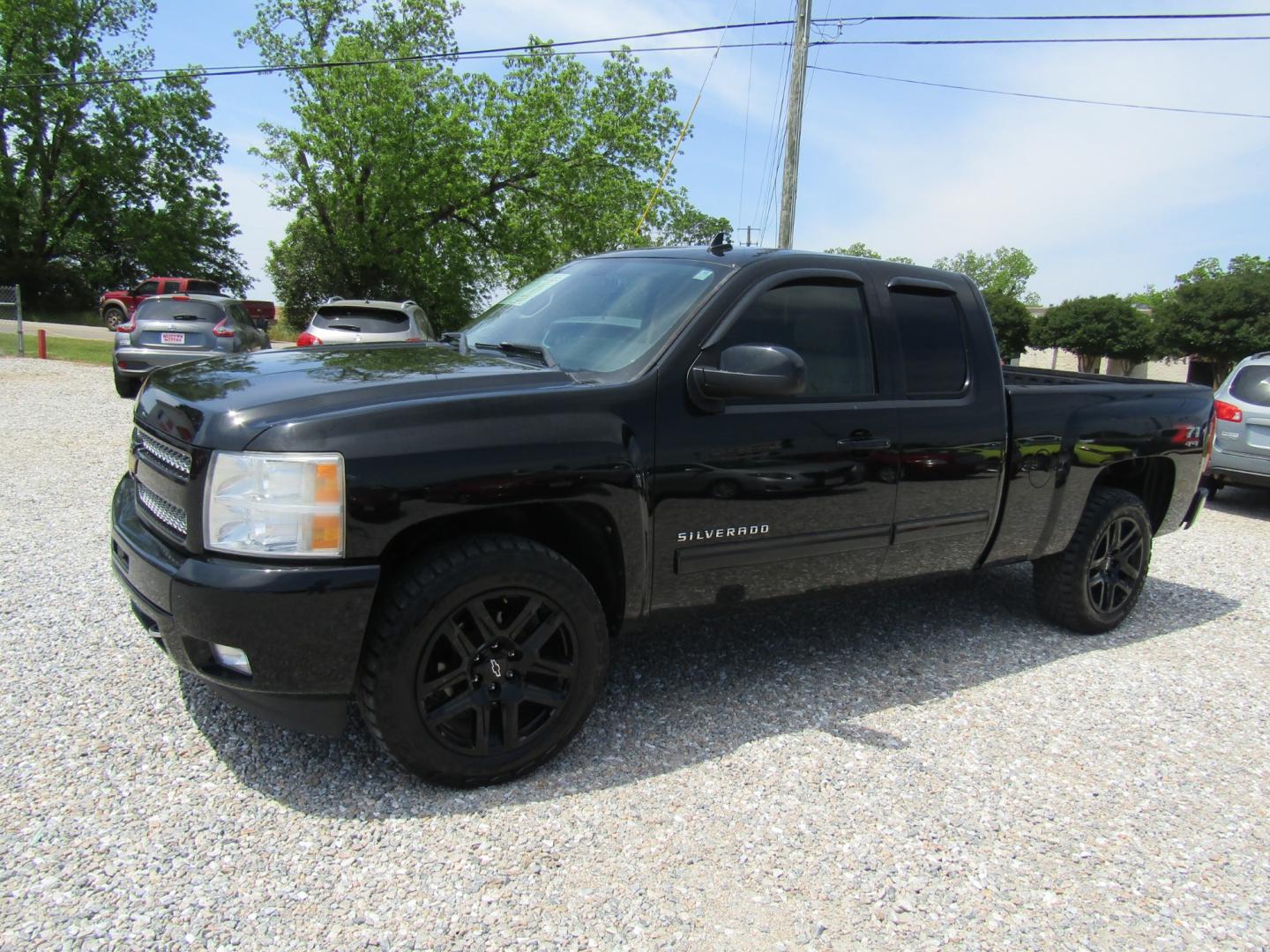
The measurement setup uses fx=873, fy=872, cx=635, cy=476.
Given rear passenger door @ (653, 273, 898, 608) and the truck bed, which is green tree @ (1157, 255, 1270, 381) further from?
rear passenger door @ (653, 273, 898, 608)

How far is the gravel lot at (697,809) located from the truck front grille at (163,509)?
826 mm

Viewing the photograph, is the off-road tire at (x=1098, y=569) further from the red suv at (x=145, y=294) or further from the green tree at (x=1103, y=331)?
the green tree at (x=1103, y=331)

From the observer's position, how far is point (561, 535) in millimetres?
3193

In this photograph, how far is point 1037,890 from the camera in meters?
2.59

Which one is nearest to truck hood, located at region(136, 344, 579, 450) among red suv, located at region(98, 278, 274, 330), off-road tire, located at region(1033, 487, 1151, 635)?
off-road tire, located at region(1033, 487, 1151, 635)

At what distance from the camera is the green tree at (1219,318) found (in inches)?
1353

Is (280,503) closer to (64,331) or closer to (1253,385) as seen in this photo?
(1253,385)

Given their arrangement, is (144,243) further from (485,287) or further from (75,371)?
(75,371)

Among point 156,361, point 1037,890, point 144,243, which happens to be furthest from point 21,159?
point 1037,890

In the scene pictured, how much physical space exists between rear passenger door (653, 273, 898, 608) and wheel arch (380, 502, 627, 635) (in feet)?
0.53

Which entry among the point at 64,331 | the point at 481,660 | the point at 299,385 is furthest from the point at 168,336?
the point at 64,331

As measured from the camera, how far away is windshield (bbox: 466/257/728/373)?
132 inches

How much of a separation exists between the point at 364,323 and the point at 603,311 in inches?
343

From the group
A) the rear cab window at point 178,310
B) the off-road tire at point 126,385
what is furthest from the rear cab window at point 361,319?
the off-road tire at point 126,385
